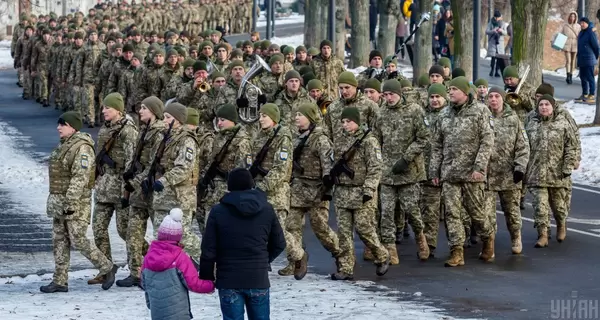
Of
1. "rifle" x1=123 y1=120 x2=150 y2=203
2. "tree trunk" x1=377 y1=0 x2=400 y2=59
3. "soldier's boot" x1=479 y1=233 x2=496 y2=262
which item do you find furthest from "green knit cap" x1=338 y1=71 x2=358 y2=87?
"tree trunk" x1=377 y1=0 x2=400 y2=59

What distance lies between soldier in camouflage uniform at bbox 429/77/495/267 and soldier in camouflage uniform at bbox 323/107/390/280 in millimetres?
970

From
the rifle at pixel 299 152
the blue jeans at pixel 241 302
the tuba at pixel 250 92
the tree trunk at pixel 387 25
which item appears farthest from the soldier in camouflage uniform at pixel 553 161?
the tree trunk at pixel 387 25

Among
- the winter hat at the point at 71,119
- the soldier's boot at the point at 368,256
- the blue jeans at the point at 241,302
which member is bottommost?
the soldier's boot at the point at 368,256

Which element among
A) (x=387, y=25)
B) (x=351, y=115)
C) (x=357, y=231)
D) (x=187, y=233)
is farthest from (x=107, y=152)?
(x=387, y=25)

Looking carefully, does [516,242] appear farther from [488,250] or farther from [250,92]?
[250,92]

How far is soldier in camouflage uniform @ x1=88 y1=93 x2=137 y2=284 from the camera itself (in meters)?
14.4

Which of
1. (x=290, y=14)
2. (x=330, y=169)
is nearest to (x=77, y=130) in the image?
(x=330, y=169)

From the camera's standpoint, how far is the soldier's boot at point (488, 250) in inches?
604

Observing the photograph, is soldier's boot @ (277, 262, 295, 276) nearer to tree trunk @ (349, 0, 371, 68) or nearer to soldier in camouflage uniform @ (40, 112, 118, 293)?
soldier in camouflage uniform @ (40, 112, 118, 293)

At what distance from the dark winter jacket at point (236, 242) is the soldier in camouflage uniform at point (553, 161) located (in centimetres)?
702

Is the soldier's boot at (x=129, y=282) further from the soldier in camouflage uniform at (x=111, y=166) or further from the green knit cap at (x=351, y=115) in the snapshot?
the green knit cap at (x=351, y=115)

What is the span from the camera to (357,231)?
1441 cm

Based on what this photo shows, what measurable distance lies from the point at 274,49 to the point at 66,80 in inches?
288

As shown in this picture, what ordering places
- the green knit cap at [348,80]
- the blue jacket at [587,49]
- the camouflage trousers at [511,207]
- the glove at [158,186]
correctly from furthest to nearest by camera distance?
1. the blue jacket at [587,49]
2. the green knit cap at [348,80]
3. the camouflage trousers at [511,207]
4. the glove at [158,186]
